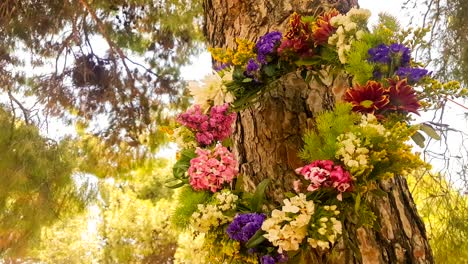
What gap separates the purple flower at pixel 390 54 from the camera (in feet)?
3.81

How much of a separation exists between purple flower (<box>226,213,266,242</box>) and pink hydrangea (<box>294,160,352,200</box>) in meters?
0.17

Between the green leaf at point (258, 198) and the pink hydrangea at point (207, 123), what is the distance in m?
0.26

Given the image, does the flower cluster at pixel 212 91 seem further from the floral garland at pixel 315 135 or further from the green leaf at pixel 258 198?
the green leaf at pixel 258 198

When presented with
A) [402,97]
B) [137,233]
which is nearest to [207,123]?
[402,97]

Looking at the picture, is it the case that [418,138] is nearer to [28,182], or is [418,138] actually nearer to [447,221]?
[447,221]

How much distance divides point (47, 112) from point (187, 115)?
189 centimetres

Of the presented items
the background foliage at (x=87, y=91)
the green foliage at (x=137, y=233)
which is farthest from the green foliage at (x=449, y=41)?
the green foliage at (x=137, y=233)

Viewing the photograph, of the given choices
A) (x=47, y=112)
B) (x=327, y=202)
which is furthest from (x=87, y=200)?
(x=327, y=202)

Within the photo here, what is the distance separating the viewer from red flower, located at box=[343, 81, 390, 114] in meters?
1.12

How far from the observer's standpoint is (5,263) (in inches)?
123

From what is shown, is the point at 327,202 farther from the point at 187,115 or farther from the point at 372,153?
the point at 187,115

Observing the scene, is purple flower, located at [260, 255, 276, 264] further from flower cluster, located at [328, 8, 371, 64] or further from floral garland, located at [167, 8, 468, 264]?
flower cluster, located at [328, 8, 371, 64]

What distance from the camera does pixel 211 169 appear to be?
129cm

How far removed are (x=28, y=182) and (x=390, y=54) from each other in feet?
6.84
